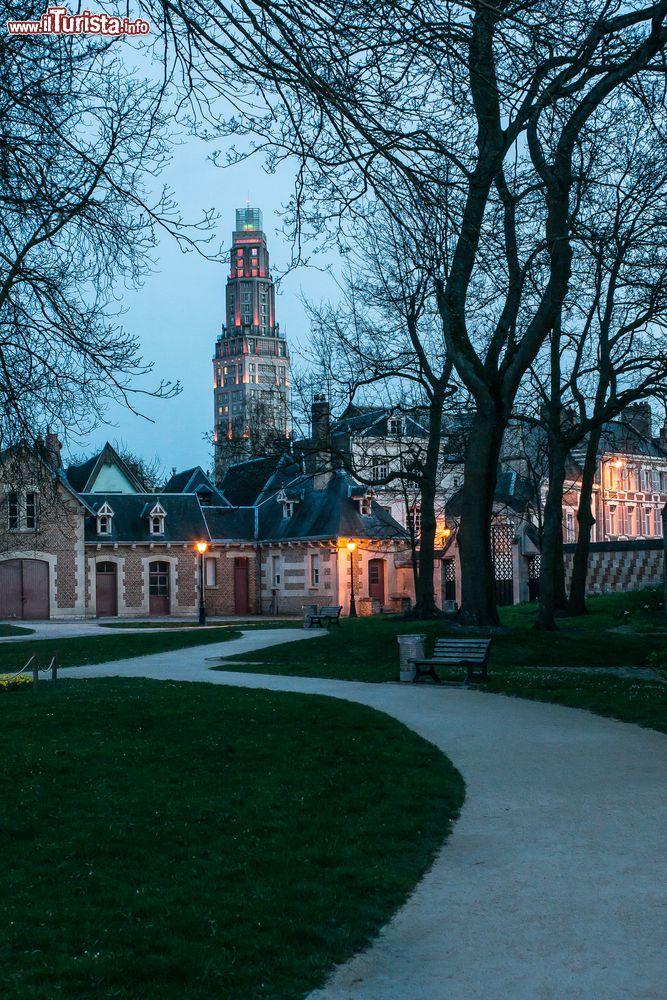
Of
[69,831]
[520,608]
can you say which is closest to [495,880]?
[69,831]

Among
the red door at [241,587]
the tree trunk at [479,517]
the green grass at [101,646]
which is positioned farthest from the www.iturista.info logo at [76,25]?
the red door at [241,587]

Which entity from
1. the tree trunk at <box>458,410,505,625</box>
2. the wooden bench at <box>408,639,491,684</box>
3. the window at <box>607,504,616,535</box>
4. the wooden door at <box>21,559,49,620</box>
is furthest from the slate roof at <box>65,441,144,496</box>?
the wooden bench at <box>408,639,491,684</box>

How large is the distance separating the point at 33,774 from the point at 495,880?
491cm

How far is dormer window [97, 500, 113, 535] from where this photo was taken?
55.1 metres

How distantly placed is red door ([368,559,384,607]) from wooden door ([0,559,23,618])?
17.2 metres

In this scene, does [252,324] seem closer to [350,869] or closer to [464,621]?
[464,621]

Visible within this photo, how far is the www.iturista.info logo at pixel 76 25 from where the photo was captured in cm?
822

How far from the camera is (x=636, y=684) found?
61.8 feet

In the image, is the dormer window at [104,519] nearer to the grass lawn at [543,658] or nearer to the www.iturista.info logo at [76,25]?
the grass lawn at [543,658]

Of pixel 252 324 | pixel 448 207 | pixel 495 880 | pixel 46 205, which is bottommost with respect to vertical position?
pixel 495 880

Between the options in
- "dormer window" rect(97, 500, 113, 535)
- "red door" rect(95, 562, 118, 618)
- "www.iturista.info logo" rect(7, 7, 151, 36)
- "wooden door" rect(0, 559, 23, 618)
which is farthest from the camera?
"red door" rect(95, 562, 118, 618)

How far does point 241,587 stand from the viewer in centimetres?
5847

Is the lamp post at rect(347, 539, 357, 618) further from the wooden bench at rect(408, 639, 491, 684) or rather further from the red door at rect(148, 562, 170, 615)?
the wooden bench at rect(408, 639, 491, 684)

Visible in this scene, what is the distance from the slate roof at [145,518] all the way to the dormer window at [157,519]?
0.24 meters
